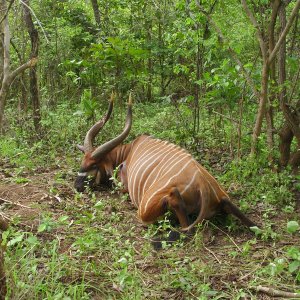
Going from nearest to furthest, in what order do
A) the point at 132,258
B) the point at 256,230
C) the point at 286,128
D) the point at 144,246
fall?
the point at 132,258 → the point at 144,246 → the point at 256,230 → the point at 286,128

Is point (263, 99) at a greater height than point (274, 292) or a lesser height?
greater

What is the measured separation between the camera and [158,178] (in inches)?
185

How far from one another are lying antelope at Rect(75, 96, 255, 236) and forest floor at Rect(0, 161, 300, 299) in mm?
172

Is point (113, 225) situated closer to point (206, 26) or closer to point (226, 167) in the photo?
point (226, 167)

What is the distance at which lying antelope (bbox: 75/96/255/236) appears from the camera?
412cm

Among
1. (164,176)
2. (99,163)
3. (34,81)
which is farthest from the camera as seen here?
(34,81)

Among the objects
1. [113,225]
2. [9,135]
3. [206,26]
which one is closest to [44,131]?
[9,135]

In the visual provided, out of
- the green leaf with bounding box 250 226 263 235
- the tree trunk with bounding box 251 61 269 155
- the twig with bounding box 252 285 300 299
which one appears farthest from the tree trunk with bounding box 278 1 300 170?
the twig with bounding box 252 285 300 299

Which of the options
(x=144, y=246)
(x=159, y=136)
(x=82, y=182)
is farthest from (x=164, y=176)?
(x=159, y=136)

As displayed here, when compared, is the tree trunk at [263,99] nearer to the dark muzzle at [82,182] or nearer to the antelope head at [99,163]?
the antelope head at [99,163]

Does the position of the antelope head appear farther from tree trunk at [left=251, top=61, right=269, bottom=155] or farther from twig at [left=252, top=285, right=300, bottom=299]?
twig at [left=252, top=285, right=300, bottom=299]

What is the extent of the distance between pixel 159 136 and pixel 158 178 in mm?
2381

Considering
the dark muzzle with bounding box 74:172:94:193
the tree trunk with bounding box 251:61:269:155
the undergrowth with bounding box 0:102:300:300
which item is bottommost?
the dark muzzle with bounding box 74:172:94:193

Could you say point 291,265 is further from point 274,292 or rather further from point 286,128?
point 286,128
